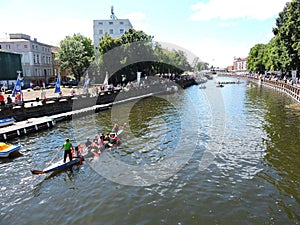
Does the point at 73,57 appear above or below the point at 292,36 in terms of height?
below

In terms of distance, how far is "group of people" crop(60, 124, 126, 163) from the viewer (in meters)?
17.3

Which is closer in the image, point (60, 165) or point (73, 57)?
point (60, 165)

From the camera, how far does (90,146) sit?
64.1 ft

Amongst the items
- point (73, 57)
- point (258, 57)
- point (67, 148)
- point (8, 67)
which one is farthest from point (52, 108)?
point (258, 57)

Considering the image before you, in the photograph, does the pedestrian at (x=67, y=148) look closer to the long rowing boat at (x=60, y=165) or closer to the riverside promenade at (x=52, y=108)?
the long rowing boat at (x=60, y=165)

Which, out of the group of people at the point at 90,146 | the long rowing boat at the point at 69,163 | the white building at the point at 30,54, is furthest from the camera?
the white building at the point at 30,54

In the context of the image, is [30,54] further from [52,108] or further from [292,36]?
[292,36]

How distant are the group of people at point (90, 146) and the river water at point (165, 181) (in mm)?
782

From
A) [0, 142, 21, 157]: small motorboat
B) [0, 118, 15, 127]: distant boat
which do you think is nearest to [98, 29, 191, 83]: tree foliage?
[0, 118, 15, 127]: distant boat

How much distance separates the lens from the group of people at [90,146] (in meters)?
17.3

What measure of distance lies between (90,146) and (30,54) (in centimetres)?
6815

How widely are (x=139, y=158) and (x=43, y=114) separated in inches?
793

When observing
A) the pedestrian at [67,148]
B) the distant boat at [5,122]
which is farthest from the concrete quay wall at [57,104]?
the pedestrian at [67,148]

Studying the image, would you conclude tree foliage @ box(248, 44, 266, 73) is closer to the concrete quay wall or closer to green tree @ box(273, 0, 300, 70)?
green tree @ box(273, 0, 300, 70)
